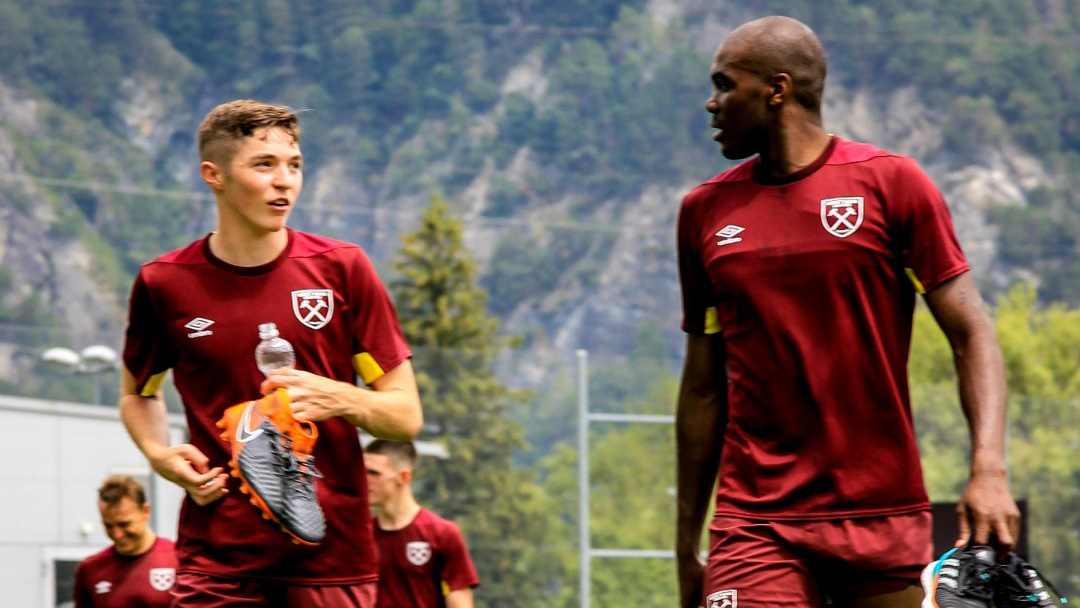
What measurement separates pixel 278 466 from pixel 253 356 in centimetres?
36

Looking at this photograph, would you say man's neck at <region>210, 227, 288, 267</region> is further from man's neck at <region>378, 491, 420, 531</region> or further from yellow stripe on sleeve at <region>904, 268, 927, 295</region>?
man's neck at <region>378, 491, 420, 531</region>

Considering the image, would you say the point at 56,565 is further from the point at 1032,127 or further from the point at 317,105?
the point at 317,105

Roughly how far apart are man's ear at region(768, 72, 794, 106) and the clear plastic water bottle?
1464 mm

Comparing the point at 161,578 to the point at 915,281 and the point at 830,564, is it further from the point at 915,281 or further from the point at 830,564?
the point at 915,281

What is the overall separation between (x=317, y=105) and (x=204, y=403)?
467ft

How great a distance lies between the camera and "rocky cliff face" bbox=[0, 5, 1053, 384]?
10819 centimetres

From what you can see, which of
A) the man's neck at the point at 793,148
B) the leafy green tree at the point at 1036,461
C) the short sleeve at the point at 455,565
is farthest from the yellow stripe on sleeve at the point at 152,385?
the leafy green tree at the point at 1036,461

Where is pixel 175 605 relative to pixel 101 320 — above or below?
below

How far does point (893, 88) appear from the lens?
140 m

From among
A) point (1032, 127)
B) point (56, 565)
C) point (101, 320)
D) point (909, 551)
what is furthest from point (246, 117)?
point (1032, 127)

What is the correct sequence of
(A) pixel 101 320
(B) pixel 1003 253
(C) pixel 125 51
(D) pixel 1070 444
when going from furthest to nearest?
1. (C) pixel 125 51
2. (B) pixel 1003 253
3. (A) pixel 101 320
4. (D) pixel 1070 444

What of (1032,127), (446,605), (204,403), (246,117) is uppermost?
(1032,127)

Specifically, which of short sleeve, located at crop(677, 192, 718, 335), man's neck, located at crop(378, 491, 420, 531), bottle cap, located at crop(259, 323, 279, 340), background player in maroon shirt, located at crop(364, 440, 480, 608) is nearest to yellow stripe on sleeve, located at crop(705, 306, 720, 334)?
short sleeve, located at crop(677, 192, 718, 335)

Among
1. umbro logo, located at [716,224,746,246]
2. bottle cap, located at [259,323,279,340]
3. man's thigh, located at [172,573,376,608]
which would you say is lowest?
man's thigh, located at [172,573,376,608]
